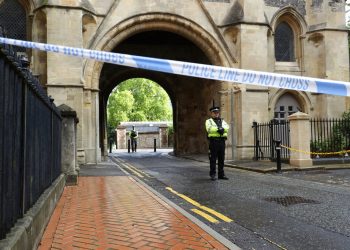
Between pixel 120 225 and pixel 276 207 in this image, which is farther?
pixel 276 207

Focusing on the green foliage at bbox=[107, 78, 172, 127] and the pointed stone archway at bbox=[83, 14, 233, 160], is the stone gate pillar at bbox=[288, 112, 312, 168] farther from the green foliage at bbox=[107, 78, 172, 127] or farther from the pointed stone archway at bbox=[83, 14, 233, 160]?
the green foliage at bbox=[107, 78, 172, 127]

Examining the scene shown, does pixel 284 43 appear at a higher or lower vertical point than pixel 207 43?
higher

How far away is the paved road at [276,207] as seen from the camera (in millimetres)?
4613

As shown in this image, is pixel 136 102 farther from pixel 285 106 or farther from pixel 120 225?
pixel 120 225

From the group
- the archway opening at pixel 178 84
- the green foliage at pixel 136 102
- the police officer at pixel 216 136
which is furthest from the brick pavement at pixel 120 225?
the green foliage at pixel 136 102

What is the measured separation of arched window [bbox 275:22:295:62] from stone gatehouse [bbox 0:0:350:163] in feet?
0.17

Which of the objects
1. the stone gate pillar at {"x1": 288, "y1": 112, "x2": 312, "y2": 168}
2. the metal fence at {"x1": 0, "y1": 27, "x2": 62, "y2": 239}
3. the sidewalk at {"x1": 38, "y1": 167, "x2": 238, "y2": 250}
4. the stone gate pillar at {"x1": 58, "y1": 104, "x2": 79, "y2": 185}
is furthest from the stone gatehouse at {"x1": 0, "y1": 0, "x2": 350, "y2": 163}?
the metal fence at {"x1": 0, "y1": 27, "x2": 62, "y2": 239}

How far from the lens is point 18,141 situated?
368 cm

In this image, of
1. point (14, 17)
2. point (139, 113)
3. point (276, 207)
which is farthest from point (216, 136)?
point (139, 113)

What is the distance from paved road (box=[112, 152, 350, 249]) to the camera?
4613 millimetres

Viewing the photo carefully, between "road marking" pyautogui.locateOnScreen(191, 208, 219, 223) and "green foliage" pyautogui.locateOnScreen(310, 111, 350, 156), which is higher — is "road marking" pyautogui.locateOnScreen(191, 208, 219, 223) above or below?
below

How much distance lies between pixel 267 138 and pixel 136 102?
43.2 meters

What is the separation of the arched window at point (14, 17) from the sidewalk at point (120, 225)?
12.2 meters

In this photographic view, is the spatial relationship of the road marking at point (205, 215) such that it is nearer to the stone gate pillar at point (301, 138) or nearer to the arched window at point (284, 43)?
the stone gate pillar at point (301, 138)
